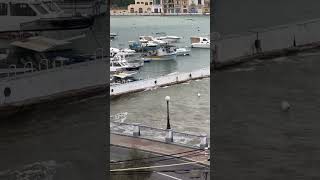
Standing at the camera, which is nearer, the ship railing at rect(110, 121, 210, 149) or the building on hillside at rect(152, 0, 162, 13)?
the ship railing at rect(110, 121, 210, 149)

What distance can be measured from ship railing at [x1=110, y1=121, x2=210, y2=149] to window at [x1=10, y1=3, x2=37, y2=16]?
12.6 ft

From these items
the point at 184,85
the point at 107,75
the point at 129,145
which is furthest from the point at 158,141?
the point at 184,85

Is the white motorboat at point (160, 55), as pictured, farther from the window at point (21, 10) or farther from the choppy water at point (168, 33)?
the window at point (21, 10)

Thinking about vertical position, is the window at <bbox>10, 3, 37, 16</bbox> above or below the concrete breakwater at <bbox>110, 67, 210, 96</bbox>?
above

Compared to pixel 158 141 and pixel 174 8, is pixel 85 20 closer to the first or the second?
pixel 158 141

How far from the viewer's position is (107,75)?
272 centimetres

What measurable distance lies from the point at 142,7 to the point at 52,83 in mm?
32766

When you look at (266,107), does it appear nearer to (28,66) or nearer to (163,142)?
(28,66)

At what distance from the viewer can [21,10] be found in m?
2.45

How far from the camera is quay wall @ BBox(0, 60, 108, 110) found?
2467 mm

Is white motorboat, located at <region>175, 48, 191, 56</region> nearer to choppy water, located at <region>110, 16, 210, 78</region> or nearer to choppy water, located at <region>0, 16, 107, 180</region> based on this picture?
choppy water, located at <region>110, 16, 210, 78</region>

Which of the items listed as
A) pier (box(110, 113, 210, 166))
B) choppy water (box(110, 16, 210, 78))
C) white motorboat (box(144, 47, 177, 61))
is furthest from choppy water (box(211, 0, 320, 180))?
white motorboat (box(144, 47, 177, 61))

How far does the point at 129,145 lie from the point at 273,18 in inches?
159

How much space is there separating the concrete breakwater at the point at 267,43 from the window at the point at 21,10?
0.86m
